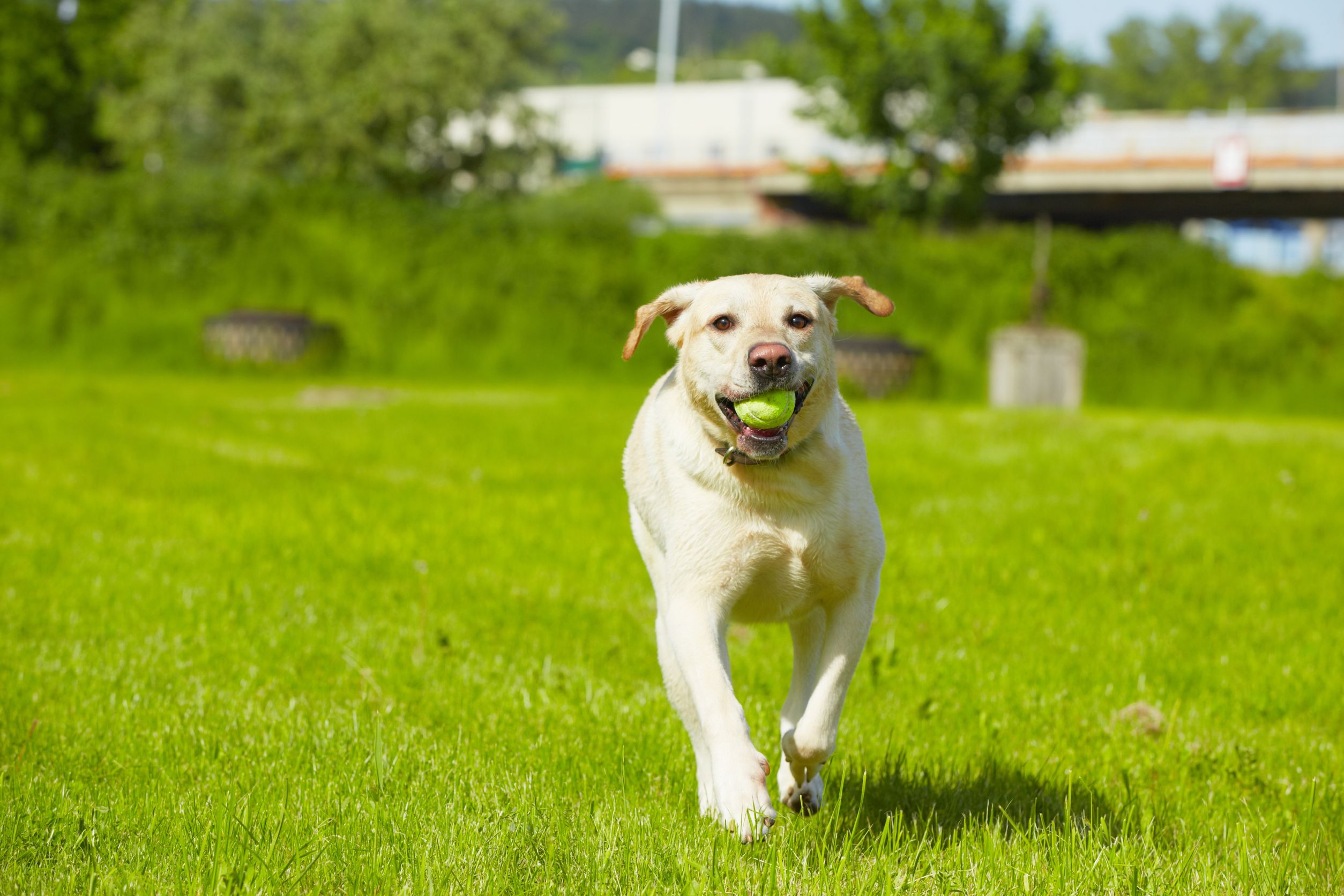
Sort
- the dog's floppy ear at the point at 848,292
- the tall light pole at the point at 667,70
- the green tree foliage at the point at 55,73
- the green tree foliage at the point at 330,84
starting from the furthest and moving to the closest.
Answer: the tall light pole at the point at 667,70 < the green tree foliage at the point at 55,73 < the green tree foliage at the point at 330,84 < the dog's floppy ear at the point at 848,292

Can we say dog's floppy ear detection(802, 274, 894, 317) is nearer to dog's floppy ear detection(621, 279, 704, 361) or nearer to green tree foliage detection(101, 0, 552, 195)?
dog's floppy ear detection(621, 279, 704, 361)

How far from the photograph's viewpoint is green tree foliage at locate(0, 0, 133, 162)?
43.3 meters

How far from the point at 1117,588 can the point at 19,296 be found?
2184 cm

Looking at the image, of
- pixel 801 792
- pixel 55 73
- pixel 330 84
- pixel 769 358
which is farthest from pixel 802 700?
pixel 55 73

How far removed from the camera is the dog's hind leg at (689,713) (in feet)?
11.0

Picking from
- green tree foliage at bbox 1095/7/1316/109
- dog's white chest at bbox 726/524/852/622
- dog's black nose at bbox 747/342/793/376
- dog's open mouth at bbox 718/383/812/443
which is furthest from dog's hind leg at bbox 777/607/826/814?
green tree foliage at bbox 1095/7/1316/109

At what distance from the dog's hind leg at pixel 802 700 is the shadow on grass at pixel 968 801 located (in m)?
0.08

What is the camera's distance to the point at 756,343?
11.0 feet

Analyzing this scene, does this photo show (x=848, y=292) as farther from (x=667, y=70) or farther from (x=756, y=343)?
(x=667, y=70)

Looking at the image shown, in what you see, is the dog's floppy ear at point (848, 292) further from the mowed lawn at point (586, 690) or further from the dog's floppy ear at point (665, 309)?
the mowed lawn at point (586, 690)

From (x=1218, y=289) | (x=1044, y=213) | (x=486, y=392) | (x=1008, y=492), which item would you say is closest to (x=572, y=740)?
(x=1008, y=492)

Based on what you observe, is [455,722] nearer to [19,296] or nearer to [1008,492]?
[1008,492]

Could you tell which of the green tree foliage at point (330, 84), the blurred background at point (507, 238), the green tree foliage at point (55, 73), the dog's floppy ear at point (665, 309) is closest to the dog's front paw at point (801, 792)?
the dog's floppy ear at point (665, 309)

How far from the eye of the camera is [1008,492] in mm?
9586
